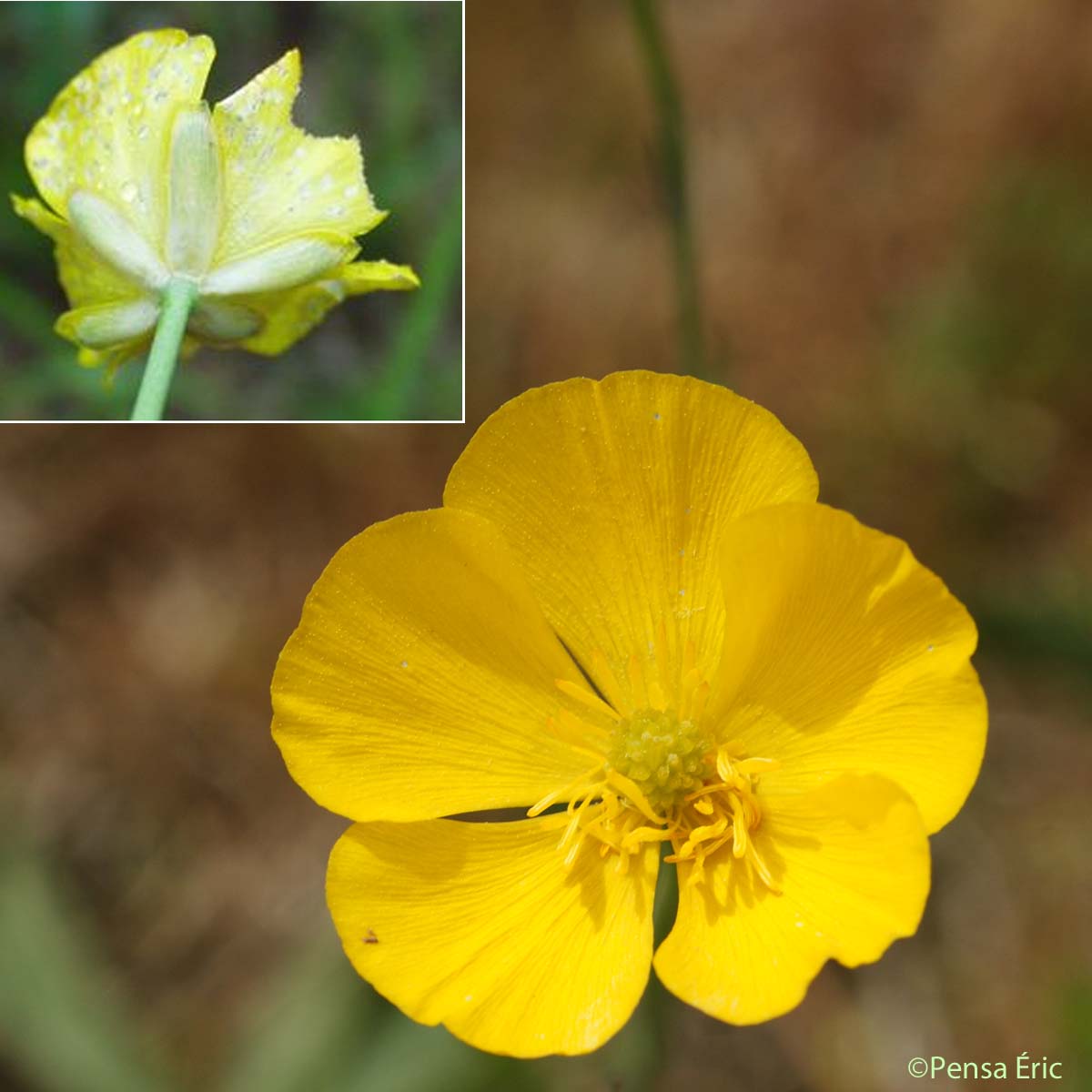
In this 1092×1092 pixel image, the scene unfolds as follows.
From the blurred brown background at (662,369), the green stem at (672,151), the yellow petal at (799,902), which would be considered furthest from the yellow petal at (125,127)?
the blurred brown background at (662,369)

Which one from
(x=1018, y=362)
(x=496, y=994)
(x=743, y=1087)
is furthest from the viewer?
(x=1018, y=362)

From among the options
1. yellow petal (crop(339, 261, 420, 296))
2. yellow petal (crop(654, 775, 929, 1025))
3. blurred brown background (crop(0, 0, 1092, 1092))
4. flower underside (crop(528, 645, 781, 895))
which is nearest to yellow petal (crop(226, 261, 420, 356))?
yellow petal (crop(339, 261, 420, 296))

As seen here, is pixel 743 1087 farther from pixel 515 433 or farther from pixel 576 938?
pixel 515 433

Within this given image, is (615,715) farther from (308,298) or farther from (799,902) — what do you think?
(308,298)

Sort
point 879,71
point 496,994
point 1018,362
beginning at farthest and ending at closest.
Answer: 1. point 879,71
2. point 1018,362
3. point 496,994

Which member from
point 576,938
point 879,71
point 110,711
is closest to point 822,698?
point 576,938

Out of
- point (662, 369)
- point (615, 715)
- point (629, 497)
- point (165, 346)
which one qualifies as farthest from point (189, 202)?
point (662, 369)
